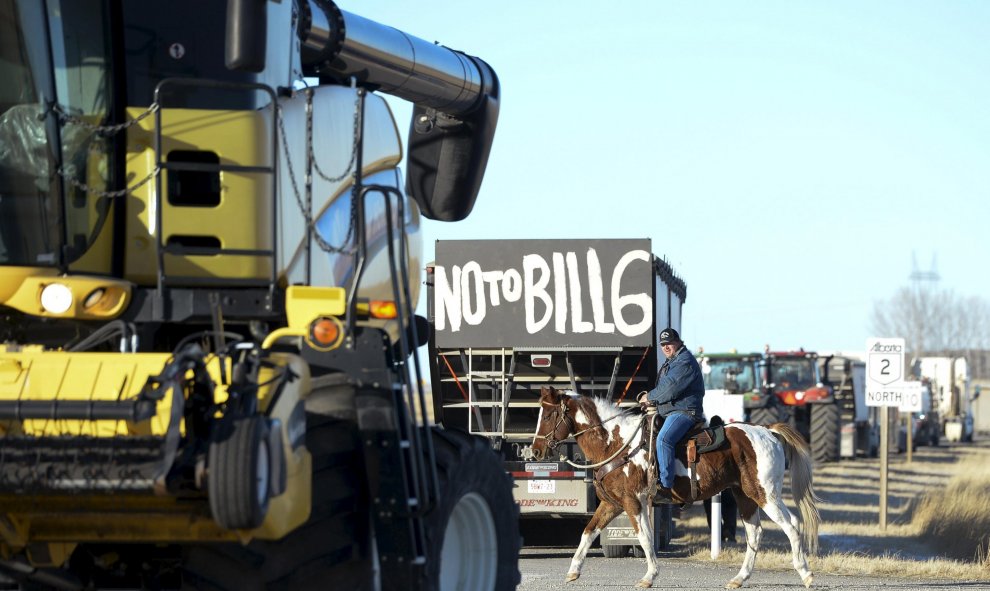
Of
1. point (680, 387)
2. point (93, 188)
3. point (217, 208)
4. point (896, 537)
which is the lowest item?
point (896, 537)

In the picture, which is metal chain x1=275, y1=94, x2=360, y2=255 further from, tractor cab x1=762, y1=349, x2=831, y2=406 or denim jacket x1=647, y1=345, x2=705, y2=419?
tractor cab x1=762, y1=349, x2=831, y2=406

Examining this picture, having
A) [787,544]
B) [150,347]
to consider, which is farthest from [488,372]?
[150,347]

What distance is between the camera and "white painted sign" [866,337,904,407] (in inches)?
902

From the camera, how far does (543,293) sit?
2059 cm

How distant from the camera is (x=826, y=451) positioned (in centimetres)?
4284

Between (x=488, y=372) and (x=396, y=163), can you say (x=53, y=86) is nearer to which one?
(x=396, y=163)

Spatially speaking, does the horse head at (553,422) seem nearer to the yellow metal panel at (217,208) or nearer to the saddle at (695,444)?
the saddle at (695,444)

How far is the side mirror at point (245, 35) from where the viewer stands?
7254 mm

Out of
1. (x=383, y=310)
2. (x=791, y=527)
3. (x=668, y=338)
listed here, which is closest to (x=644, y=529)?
(x=791, y=527)

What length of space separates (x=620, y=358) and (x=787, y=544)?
411 centimetres

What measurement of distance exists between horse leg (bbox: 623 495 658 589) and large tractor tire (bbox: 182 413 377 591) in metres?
8.62

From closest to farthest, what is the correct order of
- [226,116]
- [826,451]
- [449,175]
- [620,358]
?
[226,116] < [449,175] < [620,358] < [826,451]

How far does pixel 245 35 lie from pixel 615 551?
13.6m

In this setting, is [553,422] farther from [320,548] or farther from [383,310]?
[320,548]
